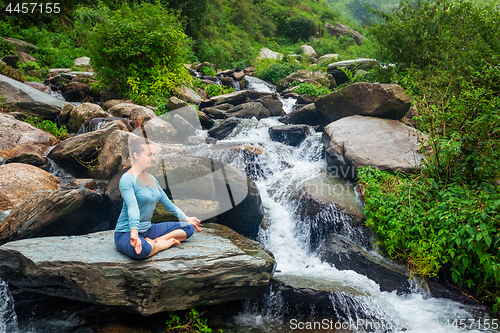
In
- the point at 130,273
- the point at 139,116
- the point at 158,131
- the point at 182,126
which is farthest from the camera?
the point at 182,126

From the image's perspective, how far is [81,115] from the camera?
8914mm

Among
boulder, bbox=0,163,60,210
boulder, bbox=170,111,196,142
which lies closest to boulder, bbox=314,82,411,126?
boulder, bbox=170,111,196,142

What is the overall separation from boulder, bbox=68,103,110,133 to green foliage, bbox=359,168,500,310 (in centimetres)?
820

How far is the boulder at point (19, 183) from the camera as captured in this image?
5.30 m

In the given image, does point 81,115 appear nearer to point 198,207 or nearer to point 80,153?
point 80,153

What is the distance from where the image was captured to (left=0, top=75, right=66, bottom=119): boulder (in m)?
8.87

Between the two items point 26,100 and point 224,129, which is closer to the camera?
point 26,100

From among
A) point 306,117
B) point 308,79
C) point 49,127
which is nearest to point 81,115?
point 49,127

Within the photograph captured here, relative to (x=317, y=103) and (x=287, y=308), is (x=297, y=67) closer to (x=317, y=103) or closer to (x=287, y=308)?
(x=317, y=103)

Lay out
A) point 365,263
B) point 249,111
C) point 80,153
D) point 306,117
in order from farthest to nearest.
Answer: point 249,111 → point 306,117 → point 80,153 → point 365,263

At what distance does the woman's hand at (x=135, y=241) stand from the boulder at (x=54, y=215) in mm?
2358

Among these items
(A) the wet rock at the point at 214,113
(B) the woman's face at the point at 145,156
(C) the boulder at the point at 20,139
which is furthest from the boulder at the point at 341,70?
(B) the woman's face at the point at 145,156

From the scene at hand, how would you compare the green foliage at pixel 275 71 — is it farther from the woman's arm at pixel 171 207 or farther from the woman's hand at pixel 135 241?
the woman's hand at pixel 135 241

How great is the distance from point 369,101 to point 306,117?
126 inches
